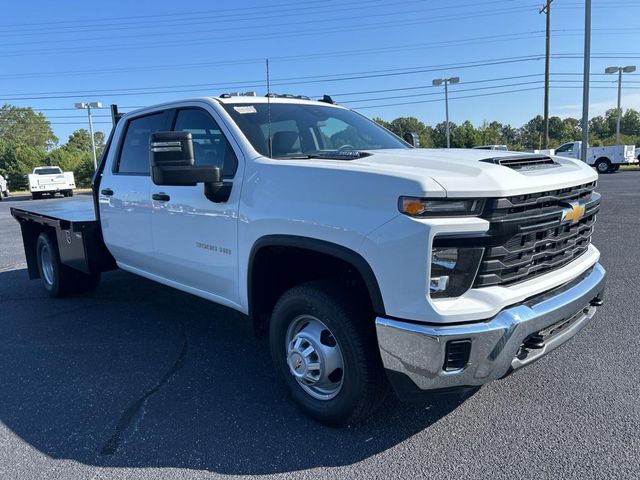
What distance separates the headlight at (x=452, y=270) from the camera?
7.83 ft

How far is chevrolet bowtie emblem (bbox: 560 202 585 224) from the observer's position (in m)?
2.80

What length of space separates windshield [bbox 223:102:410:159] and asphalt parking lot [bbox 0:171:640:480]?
1691mm

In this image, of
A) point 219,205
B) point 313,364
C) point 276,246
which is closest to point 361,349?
point 313,364

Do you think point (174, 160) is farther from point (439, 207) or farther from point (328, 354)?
point (439, 207)

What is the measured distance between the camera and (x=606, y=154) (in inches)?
1300

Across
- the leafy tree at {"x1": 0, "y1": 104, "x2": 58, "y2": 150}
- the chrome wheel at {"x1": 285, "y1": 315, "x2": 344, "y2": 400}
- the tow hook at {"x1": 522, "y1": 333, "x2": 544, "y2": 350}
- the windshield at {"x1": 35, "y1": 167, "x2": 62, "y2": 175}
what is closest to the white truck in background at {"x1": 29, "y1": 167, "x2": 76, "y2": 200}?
the windshield at {"x1": 35, "y1": 167, "x2": 62, "y2": 175}

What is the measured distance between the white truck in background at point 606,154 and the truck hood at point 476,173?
107 ft

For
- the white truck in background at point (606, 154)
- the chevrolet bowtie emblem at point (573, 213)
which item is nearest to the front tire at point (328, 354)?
the chevrolet bowtie emblem at point (573, 213)

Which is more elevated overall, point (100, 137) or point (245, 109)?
point (100, 137)

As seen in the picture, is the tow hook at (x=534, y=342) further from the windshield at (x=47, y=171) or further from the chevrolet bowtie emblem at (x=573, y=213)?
the windshield at (x=47, y=171)

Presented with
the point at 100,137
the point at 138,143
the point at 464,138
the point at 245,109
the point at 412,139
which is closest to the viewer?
the point at 245,109

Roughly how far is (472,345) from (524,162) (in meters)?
1.16

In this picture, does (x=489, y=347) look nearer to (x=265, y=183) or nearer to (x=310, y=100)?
(x=265, y=183)

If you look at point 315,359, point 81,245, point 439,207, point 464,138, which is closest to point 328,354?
point 315,359
